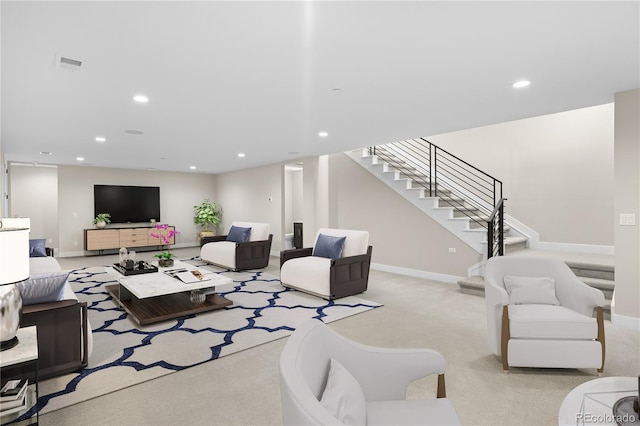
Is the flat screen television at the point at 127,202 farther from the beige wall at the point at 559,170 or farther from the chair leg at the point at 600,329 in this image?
the chair leg at the point at 600,329

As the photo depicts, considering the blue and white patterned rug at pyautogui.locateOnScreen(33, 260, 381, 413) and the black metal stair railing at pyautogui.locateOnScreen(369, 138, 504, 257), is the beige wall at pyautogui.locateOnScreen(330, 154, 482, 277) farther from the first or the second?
the blue and white patterned rug at pyautogui.locateOnScreen(33, 260, 381, 413)

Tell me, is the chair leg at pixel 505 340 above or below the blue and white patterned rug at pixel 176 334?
above

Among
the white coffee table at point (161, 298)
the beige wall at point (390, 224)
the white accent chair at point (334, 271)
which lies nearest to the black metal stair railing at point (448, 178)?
the beige wall at point (390, 224)

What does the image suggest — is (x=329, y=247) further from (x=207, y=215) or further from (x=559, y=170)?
(x=207, y=215)

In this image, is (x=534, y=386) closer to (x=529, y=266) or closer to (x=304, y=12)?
(x=529, y=266)

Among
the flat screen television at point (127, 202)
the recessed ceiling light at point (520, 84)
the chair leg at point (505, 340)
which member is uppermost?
the recessed ceiling light at point (520, 84)

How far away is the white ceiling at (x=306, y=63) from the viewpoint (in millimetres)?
2045

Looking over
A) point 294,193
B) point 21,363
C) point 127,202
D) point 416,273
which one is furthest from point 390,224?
point 127,202

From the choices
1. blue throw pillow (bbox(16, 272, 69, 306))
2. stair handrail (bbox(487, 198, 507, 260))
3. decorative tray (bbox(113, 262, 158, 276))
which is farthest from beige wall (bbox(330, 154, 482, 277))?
blue throw pillow (bbox(16, 272, 69, 306))

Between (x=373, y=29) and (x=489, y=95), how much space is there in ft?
6.44

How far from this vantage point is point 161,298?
4422 millimetres

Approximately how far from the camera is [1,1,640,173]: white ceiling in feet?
6.71

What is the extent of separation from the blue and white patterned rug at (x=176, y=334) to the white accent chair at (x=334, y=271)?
0.47ft

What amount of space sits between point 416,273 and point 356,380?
507 cm
